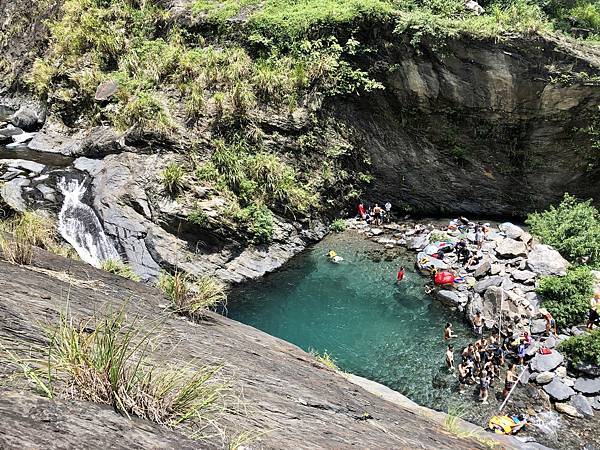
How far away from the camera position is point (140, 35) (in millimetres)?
22656

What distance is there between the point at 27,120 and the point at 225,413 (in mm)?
23914

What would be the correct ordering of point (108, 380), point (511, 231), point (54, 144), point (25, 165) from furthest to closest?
1. point (54, 144)
2. point (511, 231)
3. point (25, 165)
4. point (108, 380)

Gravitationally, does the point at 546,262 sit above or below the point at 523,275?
above

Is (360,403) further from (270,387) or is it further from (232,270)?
(232,270)

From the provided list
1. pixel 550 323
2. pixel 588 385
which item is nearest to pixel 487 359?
pixel 588 385

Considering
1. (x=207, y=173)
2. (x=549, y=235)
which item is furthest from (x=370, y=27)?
(x=549, y=235)

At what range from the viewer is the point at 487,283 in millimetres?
14375

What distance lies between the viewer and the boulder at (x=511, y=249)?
51.3 feet

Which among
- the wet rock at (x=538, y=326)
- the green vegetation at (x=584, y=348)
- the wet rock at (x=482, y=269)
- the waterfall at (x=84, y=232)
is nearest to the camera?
the green vegetation at (x=584, y=348)

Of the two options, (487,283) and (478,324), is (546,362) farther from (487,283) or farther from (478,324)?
(487,283)

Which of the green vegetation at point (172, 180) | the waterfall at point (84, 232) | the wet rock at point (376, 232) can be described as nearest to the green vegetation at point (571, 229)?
the wet rock at point (376, 232)

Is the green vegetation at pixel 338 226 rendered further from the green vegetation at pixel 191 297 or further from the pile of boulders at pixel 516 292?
the green vegetation at pixel 191 297

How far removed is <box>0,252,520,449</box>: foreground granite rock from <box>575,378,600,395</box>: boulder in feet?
22.4

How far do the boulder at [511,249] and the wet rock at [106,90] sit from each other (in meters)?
16.9
